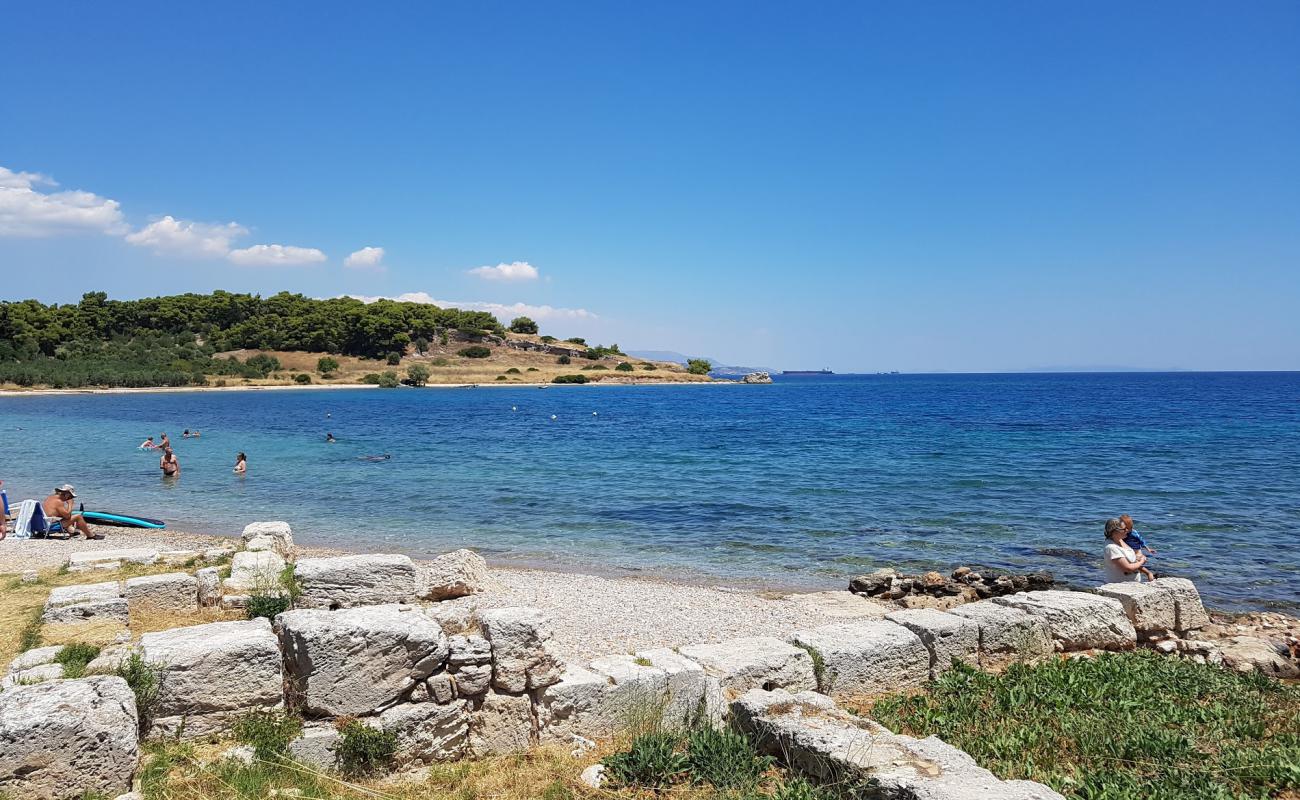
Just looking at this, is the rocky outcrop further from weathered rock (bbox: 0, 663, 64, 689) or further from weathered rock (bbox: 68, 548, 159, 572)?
weathered rock (bbox: 68, 548, 159, 572)

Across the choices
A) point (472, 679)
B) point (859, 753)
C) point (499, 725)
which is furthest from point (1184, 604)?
point (472, 679)

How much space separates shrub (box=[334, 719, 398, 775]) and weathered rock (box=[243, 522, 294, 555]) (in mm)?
7325

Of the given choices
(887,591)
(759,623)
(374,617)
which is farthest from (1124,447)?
(374,617)

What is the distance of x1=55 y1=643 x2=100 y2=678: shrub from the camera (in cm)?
598

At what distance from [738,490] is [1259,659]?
16.1 meters

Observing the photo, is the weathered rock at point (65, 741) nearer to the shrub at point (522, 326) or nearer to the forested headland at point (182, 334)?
the forested headland at point (182, 334)

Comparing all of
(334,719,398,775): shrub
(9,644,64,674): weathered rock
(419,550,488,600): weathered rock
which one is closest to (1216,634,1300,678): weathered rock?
(334,719,398,775): shrub

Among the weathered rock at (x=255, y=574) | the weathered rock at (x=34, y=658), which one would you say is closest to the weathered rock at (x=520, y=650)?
the weathered rock at (x=34, y=658)

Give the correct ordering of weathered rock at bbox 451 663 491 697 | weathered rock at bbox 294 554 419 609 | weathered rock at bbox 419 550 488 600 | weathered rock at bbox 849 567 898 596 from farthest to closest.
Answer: weathered rock at bbox 849 567 898 596, weathered rock at bbox 419 550 488 600, weathered rock at bbox 294 554 419 609, weathered rock at bbox 451 663 491 697

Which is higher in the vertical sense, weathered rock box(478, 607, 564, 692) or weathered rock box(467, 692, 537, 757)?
weathered rock box(478, 607, 564, 692)

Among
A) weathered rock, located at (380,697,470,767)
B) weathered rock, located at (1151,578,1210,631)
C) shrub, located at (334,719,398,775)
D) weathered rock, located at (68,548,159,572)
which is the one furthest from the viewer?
weathered rock, located at (68,548,159,572)

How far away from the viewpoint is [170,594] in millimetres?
9117

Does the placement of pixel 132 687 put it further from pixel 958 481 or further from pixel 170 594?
pixel 958 481

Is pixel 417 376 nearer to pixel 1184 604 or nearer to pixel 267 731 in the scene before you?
pixel 1184 604
